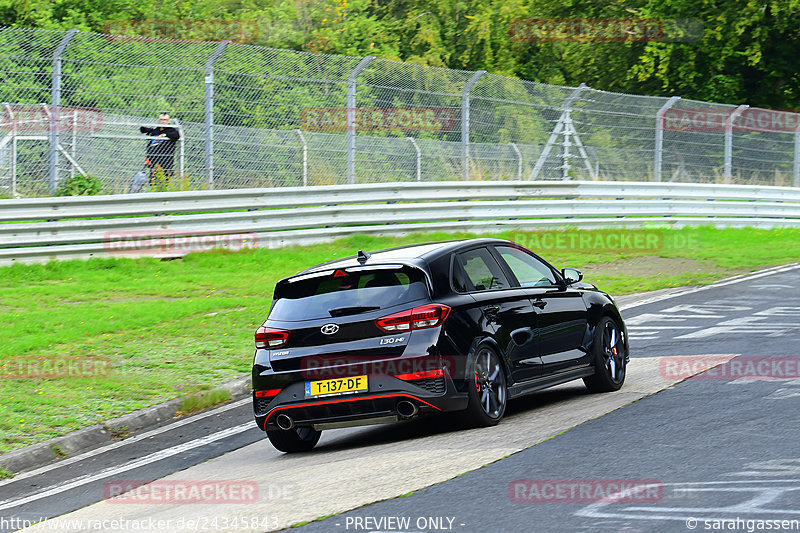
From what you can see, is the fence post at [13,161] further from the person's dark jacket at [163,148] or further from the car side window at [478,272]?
the car side window at [478,272]

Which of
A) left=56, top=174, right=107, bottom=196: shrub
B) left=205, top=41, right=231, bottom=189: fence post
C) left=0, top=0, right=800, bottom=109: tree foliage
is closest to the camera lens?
left=56, top=174, right=107, bottom=196: shrub

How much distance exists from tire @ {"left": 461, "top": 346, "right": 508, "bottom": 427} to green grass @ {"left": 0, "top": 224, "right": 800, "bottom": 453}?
298 cm

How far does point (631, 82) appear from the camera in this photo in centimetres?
3684

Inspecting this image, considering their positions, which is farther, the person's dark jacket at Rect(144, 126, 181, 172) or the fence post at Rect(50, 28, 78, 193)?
the person's dark jacket at Rect(144, 126, 181, 172)

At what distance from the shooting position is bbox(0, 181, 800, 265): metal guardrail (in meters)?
17.0

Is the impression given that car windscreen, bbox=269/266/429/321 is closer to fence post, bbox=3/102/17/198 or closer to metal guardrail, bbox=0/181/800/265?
metal guardrail, bbox=0/181/800/265

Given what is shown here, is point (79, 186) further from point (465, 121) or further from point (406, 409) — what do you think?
point (406, 409)

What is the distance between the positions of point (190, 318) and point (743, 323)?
21.5 feet

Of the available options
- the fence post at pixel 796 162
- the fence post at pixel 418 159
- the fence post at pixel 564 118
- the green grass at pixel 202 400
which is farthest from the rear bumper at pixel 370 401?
the fence post at pixel 796 162

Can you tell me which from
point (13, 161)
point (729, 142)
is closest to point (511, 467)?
point (13, 161)

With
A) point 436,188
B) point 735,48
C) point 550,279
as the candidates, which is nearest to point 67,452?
point 550,279

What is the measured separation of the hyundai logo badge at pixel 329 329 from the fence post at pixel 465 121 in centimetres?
1416

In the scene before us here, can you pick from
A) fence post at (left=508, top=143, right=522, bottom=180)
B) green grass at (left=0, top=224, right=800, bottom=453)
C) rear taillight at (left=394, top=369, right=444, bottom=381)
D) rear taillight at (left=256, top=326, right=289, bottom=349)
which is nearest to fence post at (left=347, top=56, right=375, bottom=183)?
green grass at (left=0, top=224, right=800, bottom=453)

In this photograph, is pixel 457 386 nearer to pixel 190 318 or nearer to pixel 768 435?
pixel 768 435
